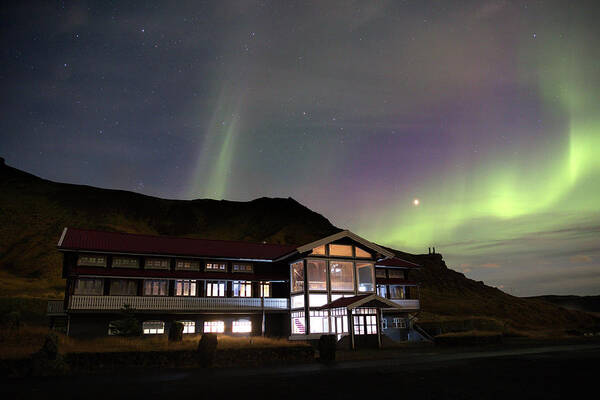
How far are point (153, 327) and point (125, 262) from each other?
6399 millimetres

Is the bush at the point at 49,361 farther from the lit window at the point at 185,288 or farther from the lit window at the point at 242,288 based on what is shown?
the lit window at the point at 242,288

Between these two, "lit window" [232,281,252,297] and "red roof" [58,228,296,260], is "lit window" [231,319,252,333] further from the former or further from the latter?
"red roof" [58,228,296,260]

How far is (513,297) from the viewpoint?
5002 inches

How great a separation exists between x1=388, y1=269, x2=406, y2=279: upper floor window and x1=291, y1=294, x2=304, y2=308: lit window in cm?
1520

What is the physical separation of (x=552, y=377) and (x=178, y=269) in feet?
105

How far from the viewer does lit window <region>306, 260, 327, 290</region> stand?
1587 inches

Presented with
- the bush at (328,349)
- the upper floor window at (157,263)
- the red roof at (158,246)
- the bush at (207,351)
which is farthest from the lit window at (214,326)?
the bush at (207,351)

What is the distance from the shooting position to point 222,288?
138 ft

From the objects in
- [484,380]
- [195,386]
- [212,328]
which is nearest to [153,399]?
[195,386]

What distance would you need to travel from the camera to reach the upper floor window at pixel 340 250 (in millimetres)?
41719

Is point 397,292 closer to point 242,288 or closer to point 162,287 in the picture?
point 242,288

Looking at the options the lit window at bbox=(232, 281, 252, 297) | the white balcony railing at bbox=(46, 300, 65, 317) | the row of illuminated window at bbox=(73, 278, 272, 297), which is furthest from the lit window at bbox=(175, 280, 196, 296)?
the white balcony railing at bbox=(46, 300, 65, 317)

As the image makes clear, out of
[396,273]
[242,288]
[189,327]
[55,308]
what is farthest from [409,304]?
[55,308]

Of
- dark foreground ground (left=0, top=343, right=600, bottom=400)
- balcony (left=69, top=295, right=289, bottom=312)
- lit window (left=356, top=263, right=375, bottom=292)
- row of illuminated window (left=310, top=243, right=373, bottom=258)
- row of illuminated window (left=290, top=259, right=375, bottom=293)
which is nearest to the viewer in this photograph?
dark foreground ground (left=0, top=343, right=600, bottom=400)
